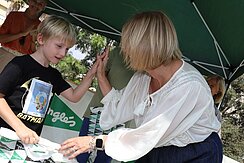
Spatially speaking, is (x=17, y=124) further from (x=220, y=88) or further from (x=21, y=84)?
(x=220, y=88)

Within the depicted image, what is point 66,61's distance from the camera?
9047 millimetres

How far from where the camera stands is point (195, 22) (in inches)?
130

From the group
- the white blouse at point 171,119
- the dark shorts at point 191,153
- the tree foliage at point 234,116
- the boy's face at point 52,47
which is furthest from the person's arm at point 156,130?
the tree foliage at point 234,116

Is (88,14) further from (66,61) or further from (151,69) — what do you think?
(66,61)

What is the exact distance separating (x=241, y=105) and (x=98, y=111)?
1355 cm

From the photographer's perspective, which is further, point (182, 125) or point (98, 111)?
point (98, 111)

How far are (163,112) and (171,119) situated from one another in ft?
0.16

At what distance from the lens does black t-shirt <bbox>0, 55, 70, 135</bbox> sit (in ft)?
6.43

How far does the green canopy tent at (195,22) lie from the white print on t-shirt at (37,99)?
137 centimetres

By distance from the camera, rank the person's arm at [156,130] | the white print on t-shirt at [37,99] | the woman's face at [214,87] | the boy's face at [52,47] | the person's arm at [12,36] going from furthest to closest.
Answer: the woman's face at [214,87] → the person's arm at [12,36] → the boy's face at [52,47] → the white print on t-shirt at [37,99] → the person's arm at [156,130]

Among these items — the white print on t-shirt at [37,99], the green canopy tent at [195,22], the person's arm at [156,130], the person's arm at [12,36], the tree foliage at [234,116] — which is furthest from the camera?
the tree foliage at [234,116]

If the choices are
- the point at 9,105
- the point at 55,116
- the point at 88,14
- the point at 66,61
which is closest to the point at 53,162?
the point at 9,105

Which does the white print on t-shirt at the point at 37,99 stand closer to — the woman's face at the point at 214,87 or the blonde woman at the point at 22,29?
the blonde woman at the point at 22,29

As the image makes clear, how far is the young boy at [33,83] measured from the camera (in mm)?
1907
